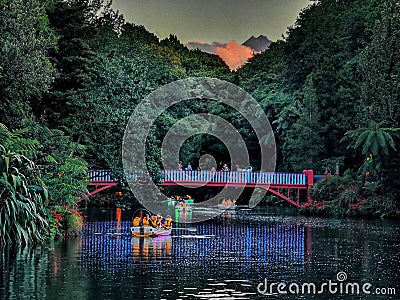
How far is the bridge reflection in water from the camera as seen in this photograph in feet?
94.3

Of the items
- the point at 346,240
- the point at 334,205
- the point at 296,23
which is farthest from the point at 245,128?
the point at 346,240

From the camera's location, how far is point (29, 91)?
38.9 metres

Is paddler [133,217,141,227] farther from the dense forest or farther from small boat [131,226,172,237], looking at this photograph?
the dense forest

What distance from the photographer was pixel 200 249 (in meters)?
34.2

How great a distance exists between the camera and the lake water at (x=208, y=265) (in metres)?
23.1

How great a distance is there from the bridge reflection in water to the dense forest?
8.45 feet
